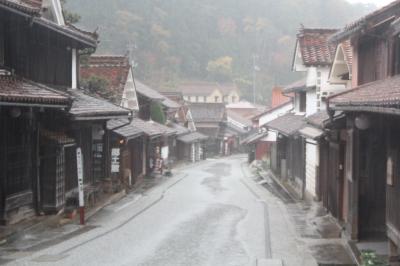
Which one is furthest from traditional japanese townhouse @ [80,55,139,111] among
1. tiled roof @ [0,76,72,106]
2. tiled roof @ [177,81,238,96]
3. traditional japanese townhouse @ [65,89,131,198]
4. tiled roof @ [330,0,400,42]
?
tiled roof @ [177,81,238,96]

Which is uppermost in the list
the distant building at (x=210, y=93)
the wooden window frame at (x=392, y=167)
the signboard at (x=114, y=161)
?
the distant building at (x=210, y=93)

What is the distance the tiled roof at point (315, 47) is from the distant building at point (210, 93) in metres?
95.0

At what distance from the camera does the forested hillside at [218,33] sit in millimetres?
110375

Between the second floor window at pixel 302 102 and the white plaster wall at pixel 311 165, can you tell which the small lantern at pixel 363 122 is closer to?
the white plaster wall at pixel 311 165

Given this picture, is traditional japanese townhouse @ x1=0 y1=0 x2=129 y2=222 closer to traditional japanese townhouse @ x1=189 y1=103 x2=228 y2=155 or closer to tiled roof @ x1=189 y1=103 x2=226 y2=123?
traditional japanese townhouse @ x1=189 y1=103 x2=228 y2=155

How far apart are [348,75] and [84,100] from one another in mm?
9727

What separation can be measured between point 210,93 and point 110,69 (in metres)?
91.7

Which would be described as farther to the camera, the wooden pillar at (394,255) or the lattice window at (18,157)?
the lattice window at (18,157)

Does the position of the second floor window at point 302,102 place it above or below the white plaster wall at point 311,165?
above

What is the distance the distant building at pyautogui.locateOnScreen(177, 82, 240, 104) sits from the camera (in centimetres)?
12331

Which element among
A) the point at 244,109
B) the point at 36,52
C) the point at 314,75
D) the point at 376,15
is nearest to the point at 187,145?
the point at 314,75

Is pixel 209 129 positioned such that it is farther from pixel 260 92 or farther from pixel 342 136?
pixel 342 136

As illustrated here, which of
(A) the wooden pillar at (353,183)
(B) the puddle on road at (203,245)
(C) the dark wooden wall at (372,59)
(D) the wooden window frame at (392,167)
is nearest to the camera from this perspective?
(D) the wooden window frame at (392,167)

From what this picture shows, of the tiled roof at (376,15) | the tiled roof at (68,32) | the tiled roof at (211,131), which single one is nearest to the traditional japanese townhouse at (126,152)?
the tiled roof at (68,32)
